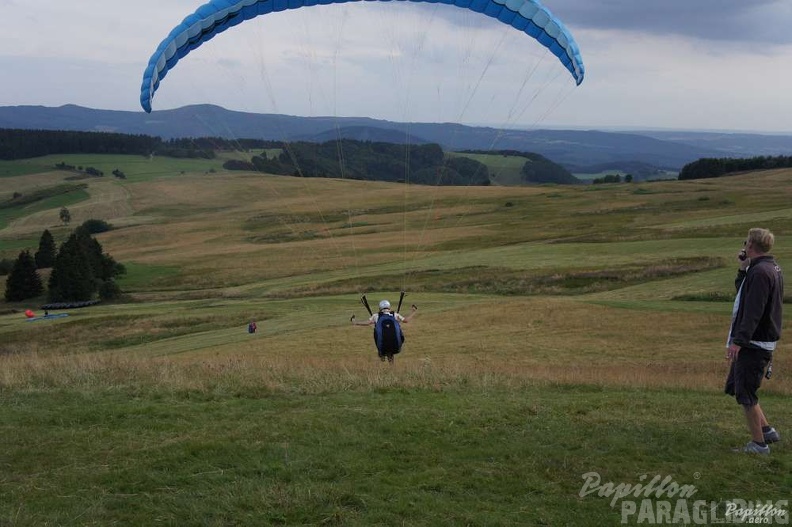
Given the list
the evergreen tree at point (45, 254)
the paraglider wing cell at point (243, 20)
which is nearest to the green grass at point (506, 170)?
the evergreen tree at point (45, 254)

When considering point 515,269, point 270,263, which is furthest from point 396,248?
point 515,269

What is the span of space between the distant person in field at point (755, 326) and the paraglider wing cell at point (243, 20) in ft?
21.8

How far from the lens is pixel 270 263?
60.4 meters

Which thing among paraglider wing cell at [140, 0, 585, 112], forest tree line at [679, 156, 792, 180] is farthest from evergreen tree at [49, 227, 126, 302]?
forest tree line at [679, 156, 792, 180]

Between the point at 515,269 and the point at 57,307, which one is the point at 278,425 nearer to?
the point at 515,269

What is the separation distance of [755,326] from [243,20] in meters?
9.97

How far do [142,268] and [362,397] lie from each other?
5964 centimetres

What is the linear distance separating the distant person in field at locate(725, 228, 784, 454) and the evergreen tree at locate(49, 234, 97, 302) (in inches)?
2156

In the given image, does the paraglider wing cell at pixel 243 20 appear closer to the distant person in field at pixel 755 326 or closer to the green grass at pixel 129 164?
the distant person in field at pixel 755 326

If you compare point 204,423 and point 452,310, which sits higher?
point 204,423

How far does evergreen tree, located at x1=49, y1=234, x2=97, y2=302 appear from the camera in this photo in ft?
179

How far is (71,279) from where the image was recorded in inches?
2154

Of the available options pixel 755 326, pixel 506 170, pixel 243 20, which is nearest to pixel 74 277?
pixel 243 20

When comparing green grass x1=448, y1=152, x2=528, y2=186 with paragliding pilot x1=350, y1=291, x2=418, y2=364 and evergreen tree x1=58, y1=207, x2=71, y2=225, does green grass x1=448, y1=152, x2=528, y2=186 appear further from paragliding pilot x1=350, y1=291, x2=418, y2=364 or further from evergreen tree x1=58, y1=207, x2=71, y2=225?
paragliding pilot x1=350, y1=291, x2=418, y2=364
